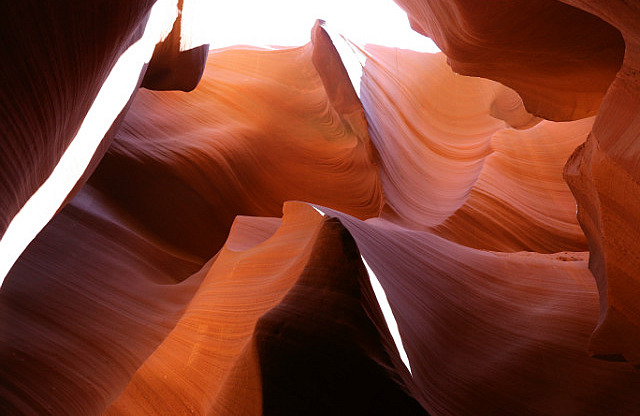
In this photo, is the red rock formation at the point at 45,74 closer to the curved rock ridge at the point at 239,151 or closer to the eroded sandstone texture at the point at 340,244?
the eroded sandstone texture at the point at 340,244

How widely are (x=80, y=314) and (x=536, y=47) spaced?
274 centimetres

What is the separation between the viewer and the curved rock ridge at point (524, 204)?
3850 mm

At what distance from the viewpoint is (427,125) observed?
17.6 feet

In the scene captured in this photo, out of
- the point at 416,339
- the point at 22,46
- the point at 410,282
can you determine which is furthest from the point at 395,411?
the point at 22,46

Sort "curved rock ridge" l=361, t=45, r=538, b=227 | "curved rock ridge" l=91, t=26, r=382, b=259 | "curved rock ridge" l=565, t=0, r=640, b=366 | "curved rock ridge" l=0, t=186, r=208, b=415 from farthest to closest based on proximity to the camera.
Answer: "curved rock ridge" l=361, t=45, r=538, b=227
"curved rock ridge" l=91, t=26, r=382, b=259
"curved rock ridge" l=0, t=186, r=208, b=415
"curved rock ridge" l=565, t=0, r=640, b=366

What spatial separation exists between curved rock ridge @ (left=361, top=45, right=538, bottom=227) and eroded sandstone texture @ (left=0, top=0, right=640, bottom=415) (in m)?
0.03

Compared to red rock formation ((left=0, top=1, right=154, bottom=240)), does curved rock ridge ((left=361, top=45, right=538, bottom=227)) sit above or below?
below

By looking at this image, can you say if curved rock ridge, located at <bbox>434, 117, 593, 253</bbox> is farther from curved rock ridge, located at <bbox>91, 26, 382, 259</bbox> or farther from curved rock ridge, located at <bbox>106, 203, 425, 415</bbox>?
curved rock ridge, located at <bbox>106, 203, 425, 415</bbox>

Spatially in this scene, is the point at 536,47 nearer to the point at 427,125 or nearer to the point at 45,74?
the point at 45,74

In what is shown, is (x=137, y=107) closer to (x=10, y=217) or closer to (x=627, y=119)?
(x=10, y=217)

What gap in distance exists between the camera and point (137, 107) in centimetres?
475

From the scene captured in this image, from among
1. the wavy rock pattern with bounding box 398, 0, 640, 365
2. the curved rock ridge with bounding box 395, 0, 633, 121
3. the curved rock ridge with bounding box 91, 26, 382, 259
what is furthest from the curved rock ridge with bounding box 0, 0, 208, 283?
the curved rock ridge with bounding box 91, 26, 382, 259

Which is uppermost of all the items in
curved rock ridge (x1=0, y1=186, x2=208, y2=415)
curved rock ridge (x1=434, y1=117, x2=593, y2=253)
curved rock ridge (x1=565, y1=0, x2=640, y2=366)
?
curved rock ridge (x1=565, y1=0, x2=640, y2=366)

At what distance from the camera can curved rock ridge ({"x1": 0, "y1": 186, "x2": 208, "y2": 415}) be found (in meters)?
2.40
